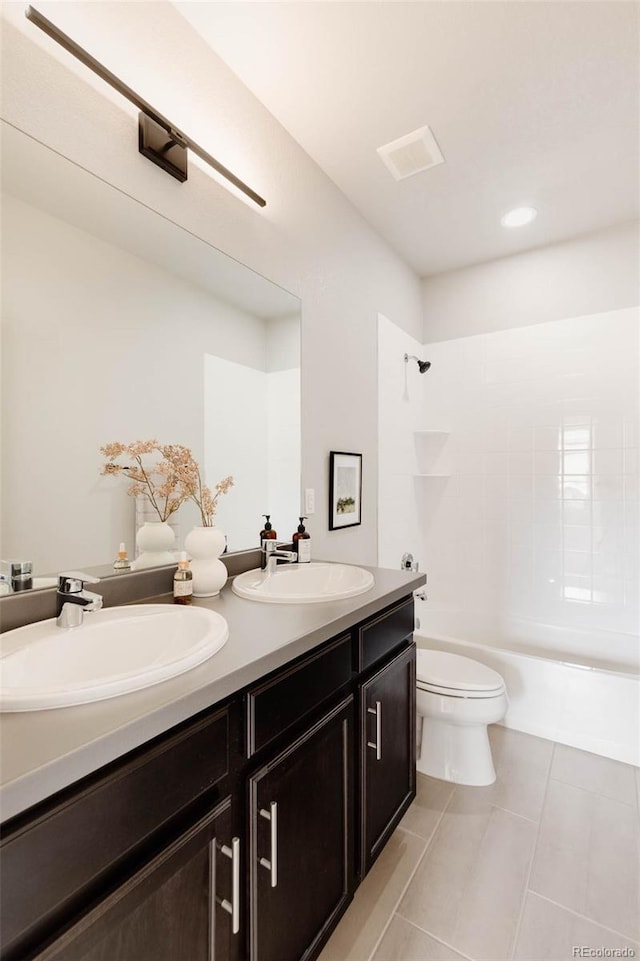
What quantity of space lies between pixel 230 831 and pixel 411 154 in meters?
2.43

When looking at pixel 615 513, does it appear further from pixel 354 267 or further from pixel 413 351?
pixel 354 267

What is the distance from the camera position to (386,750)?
1.39 metres

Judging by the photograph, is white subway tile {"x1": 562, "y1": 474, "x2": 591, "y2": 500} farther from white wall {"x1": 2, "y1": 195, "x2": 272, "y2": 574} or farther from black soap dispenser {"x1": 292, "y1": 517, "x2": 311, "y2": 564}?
white wall {"x1": 2, "y1": 195, "x2": 272, "y2": 574}

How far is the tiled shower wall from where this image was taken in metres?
2.45

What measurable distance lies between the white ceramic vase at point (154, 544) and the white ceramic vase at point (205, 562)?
58 millimetres

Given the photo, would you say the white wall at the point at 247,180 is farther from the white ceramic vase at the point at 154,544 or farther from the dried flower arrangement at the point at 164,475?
the white ceramic vase at the point at 154,544

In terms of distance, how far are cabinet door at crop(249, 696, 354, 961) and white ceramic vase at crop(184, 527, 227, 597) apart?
1.56 ft

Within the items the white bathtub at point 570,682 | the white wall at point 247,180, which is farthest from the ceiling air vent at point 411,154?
the white bathtub at point 570,682

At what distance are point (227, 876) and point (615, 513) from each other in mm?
2533

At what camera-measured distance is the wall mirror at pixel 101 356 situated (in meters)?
0.98

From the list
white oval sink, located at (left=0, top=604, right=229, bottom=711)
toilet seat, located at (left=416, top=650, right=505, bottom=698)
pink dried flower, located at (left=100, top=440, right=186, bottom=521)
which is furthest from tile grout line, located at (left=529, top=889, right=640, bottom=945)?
pink dried flower, located at (left=100, top=440, right=186, bottom=521)

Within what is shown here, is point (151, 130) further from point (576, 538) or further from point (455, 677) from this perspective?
point (576, 538)

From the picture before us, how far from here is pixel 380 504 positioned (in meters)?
2.45

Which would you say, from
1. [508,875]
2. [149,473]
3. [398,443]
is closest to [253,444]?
[149,473]
